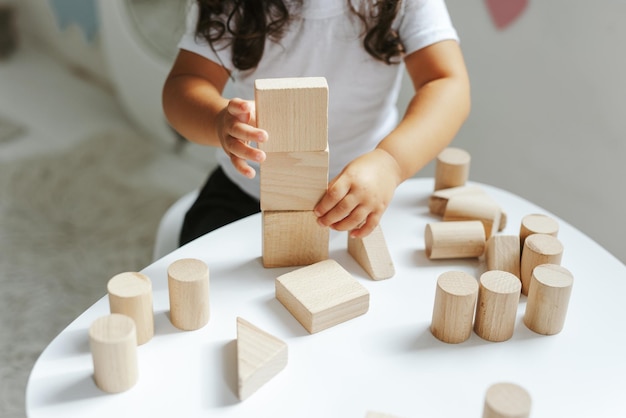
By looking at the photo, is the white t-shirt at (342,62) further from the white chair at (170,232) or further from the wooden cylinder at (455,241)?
the wooden cylinder at (455,241)

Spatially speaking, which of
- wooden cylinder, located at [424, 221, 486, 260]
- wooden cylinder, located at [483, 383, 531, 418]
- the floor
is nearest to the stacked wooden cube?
wooden cylinder, located at [424, 221, 486, 260]

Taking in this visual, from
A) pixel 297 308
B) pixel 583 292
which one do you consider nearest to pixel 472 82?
pixel 583 292

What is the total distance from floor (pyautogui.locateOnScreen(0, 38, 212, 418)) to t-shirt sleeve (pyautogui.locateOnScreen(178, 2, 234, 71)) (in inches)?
27.0

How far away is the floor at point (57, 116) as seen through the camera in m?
1.67

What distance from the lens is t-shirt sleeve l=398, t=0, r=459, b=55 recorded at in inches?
35.5

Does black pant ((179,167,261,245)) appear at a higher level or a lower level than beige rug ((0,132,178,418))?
higher

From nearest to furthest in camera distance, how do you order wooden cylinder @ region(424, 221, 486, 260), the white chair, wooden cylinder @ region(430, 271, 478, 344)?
wooden cylinder @ region(430, 271, 478, 344) < wooden cylinder @ region(424, 221, 486, 260) < the white chair

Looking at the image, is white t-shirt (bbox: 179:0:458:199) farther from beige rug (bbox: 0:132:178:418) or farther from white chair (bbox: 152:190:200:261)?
beige rug (bbox: 0:132:178:418)

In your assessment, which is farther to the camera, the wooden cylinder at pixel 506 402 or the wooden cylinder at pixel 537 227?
the wooden cylinder at pixel 537 227

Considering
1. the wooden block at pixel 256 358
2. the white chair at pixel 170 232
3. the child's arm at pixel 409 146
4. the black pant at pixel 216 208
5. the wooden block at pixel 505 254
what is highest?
the child's arm at pixel 409 146

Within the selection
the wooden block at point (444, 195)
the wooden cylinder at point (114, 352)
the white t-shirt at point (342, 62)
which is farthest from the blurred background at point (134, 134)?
the wooden cylinder at point (114, 352)

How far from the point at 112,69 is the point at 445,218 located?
3.76ft

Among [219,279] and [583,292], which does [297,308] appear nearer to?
[219,279]

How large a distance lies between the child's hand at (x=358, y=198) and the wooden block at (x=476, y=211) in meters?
0.07
